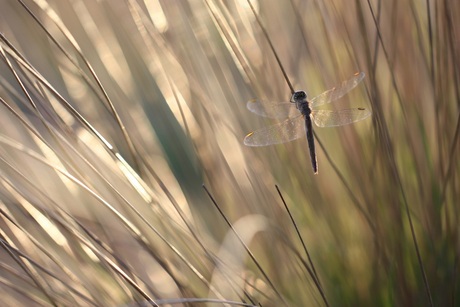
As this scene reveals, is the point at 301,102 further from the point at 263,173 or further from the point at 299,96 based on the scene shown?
the point at 263,173

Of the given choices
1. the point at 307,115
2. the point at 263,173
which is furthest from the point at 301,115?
the point at 263,173

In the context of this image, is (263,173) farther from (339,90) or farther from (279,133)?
(339,90)

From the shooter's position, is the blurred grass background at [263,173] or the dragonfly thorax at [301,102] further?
the dragonfly thorax at [301,102]

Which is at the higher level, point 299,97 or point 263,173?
point 299,97

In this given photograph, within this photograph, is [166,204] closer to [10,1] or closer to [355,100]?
[355,100]

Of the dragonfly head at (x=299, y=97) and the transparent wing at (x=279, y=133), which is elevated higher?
the dragonfly head at (x=299, y=97)
